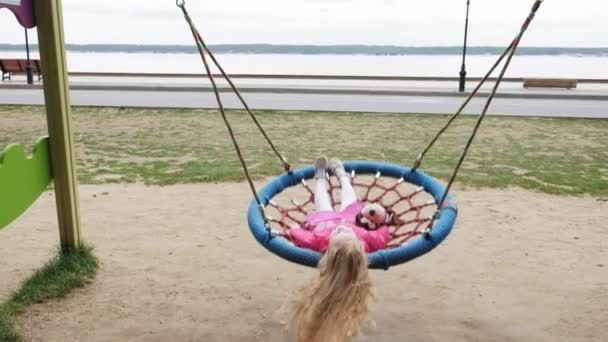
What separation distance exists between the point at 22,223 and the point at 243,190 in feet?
6.42

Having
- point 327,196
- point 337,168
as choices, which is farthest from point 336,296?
point 337,168

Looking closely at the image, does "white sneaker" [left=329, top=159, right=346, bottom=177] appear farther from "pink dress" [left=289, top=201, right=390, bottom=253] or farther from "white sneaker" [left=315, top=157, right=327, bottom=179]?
"pink dress" [left=289, top=201, right=390, bottom=253]

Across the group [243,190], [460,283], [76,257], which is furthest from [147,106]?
[460,283]

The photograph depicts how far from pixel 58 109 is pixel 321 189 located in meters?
1.66

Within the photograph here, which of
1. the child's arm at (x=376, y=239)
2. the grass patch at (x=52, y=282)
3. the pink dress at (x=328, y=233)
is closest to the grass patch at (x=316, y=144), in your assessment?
the grass patch at (x=52, y=282)

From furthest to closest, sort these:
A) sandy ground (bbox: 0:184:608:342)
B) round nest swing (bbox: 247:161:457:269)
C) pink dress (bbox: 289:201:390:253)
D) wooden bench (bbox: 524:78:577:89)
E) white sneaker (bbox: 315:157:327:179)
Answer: wooden bench (bbox: 524:78:577:89) → white sneaker (bbox: 315:157:327:179) → sandy ground (bbox: 0:184:608:342) → pink dress (bbox: 289:201:390:253) → round nest swing (bbox: 247:161:457:269)

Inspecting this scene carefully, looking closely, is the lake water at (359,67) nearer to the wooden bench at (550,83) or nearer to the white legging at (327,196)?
the wooden bench at (550,83)

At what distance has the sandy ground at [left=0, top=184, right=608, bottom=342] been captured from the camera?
3.11m

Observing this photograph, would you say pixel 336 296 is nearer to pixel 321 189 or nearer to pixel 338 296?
pixel 338 296

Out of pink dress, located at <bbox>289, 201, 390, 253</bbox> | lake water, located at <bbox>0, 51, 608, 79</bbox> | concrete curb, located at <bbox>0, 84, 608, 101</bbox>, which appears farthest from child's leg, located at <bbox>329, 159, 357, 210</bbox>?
lake water, located at <bbox>0, 51, 608, 79</bbox>

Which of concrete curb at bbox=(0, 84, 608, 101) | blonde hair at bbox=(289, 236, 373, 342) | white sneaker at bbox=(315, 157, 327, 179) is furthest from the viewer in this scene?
concrete curb at bbox=(0, 84, 608, 101)

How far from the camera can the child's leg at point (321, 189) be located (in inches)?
138

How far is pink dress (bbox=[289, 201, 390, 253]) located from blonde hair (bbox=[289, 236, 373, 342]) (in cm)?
35

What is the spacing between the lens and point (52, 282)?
11.5ft
